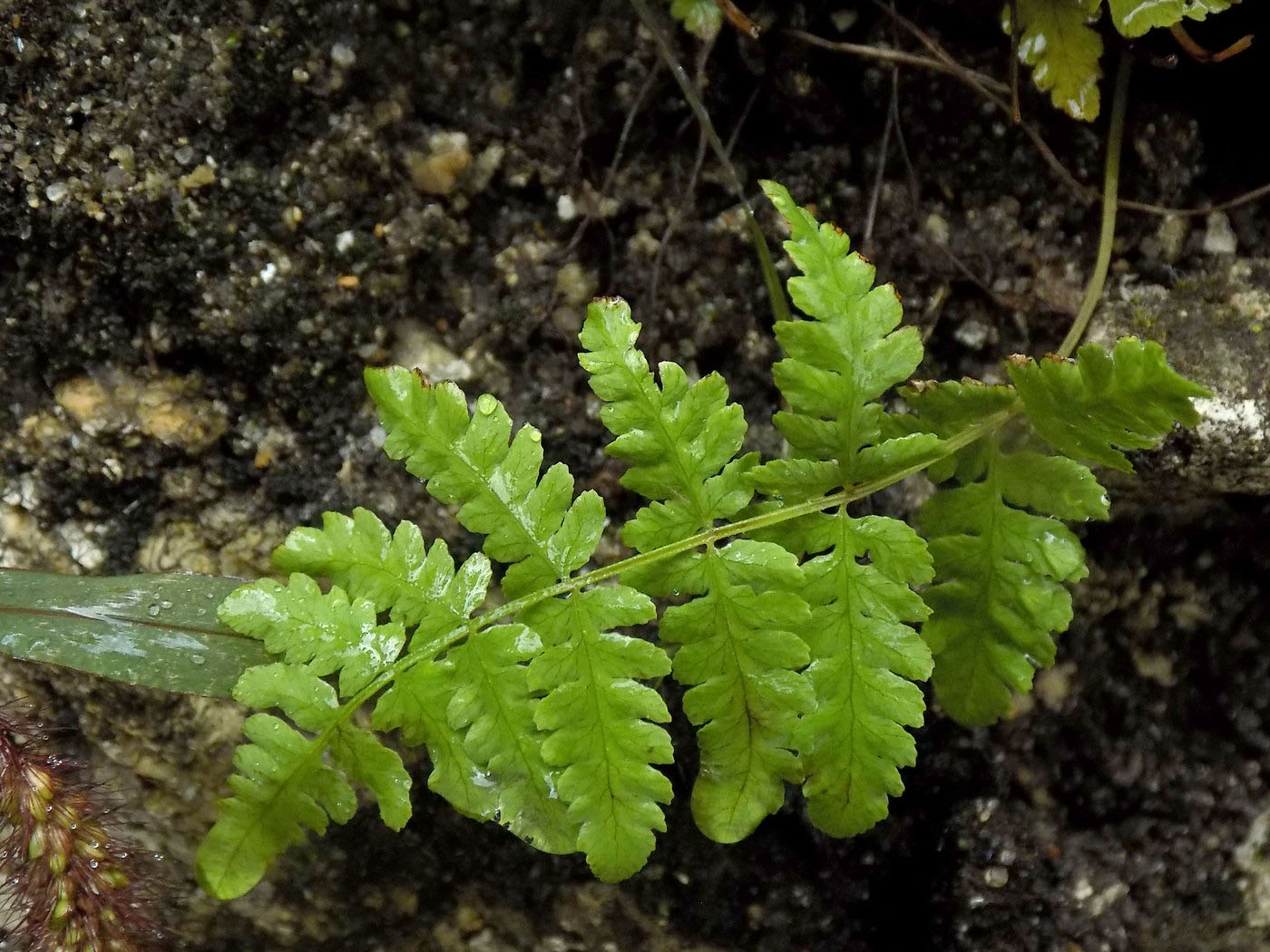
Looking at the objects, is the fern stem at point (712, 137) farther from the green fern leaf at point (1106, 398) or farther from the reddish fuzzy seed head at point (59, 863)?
the reddish fuzzy seed head at point (59, 863)

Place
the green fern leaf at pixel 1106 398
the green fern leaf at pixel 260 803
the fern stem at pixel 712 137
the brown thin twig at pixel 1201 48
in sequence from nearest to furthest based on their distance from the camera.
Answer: the green fern leaf at pixel 1106 398 < the green fern leaf at pixel 260 803 < the brown thin twig at pixel 1201 48 < the fern stem at pixel 712 137

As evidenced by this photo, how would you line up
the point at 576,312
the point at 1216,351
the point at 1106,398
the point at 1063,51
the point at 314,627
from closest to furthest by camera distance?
1. the point at 1106,398
2. the point at 314,627
3. the point at 1063,51
4. the point at 1216,351
5. the point at 576,312

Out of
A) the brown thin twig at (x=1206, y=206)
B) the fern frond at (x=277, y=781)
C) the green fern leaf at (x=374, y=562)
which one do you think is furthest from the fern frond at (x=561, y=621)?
the brown thin twig at (x=1206, y=206)

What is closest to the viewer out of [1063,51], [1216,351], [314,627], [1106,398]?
[1106,398]

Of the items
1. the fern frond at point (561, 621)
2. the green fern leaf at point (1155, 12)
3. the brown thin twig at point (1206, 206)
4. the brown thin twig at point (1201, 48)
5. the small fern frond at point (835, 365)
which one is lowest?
the fern frond at point (561, 621)

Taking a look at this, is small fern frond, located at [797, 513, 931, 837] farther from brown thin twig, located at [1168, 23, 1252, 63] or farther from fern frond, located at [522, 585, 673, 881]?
brown thin twig, located at [1168, 23, 1252, 63]

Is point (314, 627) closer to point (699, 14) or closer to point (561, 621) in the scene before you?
point (561, 621)

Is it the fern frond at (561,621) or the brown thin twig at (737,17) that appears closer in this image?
the fern frond at (561,621)

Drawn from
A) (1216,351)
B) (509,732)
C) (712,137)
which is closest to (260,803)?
(509,732)

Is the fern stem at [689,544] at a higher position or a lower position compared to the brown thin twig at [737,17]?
lower
